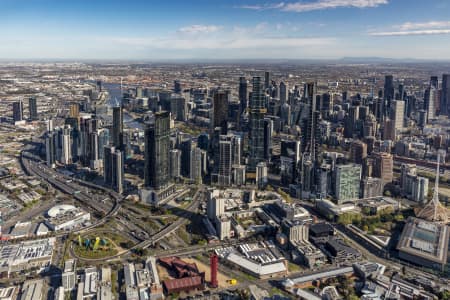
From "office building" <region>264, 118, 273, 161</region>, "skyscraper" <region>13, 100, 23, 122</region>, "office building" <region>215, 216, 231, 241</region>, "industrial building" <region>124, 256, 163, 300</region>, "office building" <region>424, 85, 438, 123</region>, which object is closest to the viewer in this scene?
"industrial building" <region>124, 256, 163, 300</region>

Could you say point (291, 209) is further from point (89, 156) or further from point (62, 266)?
point (89, 156)

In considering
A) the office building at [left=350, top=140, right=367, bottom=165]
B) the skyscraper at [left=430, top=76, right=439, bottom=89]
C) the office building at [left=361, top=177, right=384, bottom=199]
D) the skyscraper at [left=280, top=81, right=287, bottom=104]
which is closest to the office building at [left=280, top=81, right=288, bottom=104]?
Result: the skyscraper at [left=280, top=81, right=287, bottom=104]

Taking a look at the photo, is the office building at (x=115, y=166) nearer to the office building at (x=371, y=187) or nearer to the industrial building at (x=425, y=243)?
the office building at (x=371, y=187)

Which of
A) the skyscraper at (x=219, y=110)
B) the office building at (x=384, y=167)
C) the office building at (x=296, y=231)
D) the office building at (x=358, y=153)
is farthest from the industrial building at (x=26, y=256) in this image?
the office building at (x=358, y=153)

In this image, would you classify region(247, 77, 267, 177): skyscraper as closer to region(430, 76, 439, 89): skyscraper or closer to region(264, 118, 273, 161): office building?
region(264, 118, 273, 161): office building

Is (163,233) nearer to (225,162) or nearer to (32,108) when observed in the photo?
(225,162)
